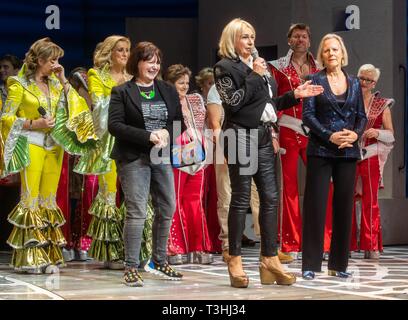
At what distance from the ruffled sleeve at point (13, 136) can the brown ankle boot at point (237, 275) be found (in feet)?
5.56

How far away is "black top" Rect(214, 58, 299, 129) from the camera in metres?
5.59

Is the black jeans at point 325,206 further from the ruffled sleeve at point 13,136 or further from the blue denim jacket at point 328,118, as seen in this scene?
the ruffled sleeve at point 13,136

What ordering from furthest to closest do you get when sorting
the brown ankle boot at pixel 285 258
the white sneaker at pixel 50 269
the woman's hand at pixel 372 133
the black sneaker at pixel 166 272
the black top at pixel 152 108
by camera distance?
1. the woman's hand at pixel 372 133
2. the brown ankle boot at pixel 285 258
3. the white sneaker at pixel 50 269
4. the black sneaker at pixel 166 272
5. the black top at pixel 152 108

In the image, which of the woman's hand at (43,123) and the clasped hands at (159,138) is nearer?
the clasped hands at (159,138)

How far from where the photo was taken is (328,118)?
6.05 m

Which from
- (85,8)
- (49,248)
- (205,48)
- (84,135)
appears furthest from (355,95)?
(85,8)

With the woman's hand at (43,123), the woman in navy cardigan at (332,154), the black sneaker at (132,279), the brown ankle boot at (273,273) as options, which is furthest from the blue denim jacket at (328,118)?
the woman's hand at (43,123)

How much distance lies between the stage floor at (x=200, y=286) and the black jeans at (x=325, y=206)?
162 mm

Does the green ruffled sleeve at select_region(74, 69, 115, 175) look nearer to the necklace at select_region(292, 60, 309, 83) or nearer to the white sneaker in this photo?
the white sneaker

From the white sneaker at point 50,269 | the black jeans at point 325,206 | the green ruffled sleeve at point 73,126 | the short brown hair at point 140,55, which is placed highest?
the short brown hair at point 140,55

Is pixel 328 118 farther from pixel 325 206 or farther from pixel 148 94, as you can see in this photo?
pixel 148 94

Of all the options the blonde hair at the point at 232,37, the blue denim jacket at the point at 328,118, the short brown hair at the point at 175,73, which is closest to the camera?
the blonde hair at the point at 232,37

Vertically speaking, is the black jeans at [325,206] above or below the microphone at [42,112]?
below

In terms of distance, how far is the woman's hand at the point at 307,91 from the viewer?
577 cm
